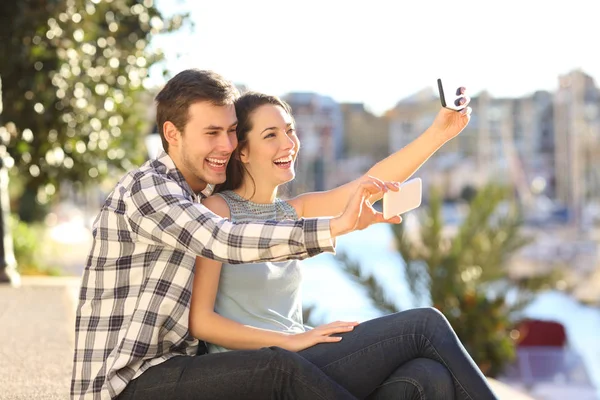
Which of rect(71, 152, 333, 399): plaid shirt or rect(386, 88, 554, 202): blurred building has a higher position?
rect(71, 152, 333, 399): plaid shirt

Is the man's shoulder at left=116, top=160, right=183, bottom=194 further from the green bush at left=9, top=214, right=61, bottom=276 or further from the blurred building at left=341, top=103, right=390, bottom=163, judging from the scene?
the blurred building at left=341, top=103, right=390, bottom=163

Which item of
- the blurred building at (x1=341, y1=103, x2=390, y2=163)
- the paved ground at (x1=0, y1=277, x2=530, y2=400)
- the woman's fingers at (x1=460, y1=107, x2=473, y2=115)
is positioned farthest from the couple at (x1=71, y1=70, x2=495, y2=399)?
the blurred building at (x1=341, y1=103, x2=390, y2=163)

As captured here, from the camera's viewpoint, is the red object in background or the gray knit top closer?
the gray knit top

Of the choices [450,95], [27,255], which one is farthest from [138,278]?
[27,255]

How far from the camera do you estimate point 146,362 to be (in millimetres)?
2680

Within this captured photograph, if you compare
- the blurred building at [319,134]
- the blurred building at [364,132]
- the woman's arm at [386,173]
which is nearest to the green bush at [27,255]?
the woman's arm at [386,173]

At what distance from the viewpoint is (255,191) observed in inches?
126

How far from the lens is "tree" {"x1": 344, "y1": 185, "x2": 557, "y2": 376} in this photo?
8.48 m

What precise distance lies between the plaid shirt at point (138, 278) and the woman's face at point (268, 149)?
1.46ft

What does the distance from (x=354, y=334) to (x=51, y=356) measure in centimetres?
256

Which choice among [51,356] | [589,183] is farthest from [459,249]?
[589,183]

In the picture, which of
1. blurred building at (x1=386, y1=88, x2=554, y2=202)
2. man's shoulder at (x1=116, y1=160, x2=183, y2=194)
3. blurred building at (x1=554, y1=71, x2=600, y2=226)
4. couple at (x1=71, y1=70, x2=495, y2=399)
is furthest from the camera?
blurred building at (x1=386, y1=88, x2=554, y2=202)

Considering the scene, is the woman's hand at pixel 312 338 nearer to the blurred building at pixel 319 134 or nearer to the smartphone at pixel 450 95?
the smartphone at pixel 450 95

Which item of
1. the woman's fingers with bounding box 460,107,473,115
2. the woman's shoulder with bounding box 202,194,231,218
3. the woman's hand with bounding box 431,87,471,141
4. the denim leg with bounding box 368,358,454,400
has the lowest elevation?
the denim leg with bounding box 368,358,454,400
